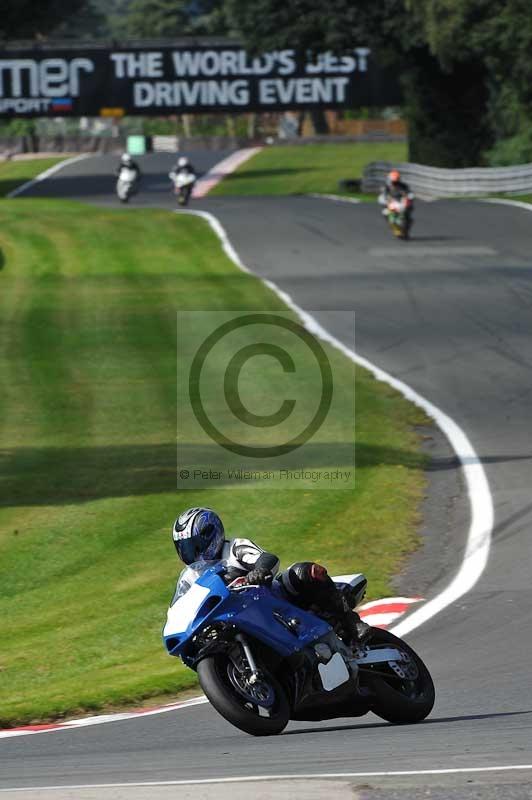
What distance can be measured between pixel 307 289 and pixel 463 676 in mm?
20762

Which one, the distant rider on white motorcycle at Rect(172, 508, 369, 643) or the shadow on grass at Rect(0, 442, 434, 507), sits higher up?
the distant rider on white motorcycle at Rect(172, 508, 369, 643)

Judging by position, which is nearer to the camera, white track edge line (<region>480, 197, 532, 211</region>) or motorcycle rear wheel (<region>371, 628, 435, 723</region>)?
motorcycle rear wheel (<region>371, 628, 435, 723</region>)

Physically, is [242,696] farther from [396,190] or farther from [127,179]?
[127,179]

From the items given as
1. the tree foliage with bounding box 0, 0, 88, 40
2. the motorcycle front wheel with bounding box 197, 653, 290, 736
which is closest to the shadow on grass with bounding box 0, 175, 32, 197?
the tree foliage with bounding box 0, 0, 88, 40

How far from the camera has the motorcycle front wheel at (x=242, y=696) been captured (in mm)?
7273

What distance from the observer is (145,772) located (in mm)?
6492

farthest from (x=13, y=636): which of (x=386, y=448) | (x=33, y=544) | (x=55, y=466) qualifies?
(x=386, y=448)

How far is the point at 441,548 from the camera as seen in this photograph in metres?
12.7

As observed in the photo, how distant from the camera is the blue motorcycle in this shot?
7391 mm

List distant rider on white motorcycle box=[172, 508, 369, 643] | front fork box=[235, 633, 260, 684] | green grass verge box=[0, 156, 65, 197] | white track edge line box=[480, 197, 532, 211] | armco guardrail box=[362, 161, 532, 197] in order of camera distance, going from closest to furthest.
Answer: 1. front fork box=[235, 633, 260, 684]
2. distant rider on white motorcycle box=[172, 508, 369, 643]
3. white track edge line box=[480, 197, 532, 211]
4. armco guardrail box=[362, 161, 532, 197]
5. green grass verge box=[0, 156, 65, 197]

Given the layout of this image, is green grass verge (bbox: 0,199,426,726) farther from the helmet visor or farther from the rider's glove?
the rider's glove

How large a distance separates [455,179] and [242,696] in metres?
41.3

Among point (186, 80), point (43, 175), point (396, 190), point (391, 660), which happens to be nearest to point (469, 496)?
point (391, 660)

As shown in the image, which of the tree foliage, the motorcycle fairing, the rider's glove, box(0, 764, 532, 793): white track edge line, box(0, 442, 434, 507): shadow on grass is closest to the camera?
box(0, 764, 532, 793): white track edge line
